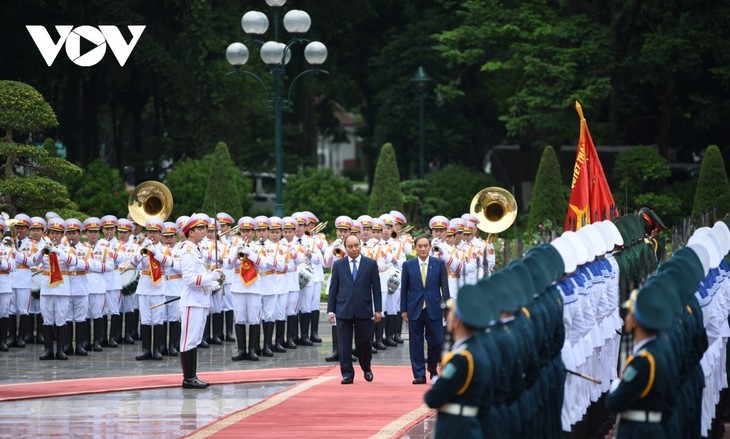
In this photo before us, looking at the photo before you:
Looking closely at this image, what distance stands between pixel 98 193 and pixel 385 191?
817 centimetres

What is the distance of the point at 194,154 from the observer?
43719mm

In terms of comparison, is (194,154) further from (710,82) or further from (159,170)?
(710,82)

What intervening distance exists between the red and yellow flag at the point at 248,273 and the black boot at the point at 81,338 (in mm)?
2640

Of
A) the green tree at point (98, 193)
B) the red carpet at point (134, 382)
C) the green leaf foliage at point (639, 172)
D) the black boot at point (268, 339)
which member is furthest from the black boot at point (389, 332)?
the green tree at point (98, 193)

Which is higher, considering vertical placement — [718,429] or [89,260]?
[89,260]

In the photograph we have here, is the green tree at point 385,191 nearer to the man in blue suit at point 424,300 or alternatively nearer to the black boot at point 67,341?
the black boot at point 67,341

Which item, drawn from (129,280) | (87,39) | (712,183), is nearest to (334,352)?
(129,280)

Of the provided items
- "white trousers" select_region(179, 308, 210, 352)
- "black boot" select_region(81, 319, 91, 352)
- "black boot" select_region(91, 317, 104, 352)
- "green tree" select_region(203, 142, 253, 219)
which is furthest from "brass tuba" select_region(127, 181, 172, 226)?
"green tree" select_region(203, 142, 253, 219)

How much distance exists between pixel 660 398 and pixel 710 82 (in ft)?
103

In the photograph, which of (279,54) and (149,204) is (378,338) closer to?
(149,204)

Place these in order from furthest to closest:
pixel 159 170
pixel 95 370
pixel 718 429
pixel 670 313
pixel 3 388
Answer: pixel 159 170
pixel 95 370
pixel 3 388
pixel 718 429
pixel 670 313

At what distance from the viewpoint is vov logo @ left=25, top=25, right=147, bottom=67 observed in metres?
39.2

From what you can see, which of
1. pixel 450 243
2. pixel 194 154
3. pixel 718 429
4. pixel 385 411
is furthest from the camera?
pixel 194 154

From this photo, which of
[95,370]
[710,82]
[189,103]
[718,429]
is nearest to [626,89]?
[710,82]
